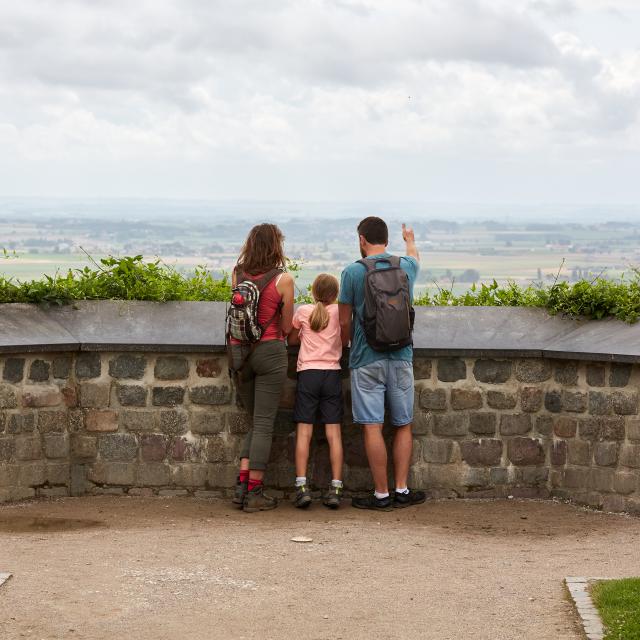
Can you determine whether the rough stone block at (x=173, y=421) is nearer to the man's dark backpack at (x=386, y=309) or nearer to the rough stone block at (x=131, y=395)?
the rough stone block at (x=131, y=395)

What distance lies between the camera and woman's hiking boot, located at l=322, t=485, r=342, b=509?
305 inches

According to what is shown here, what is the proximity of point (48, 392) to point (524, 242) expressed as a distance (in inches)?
2066

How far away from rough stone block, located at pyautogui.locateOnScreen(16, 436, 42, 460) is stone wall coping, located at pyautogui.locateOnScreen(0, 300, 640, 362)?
0.61m

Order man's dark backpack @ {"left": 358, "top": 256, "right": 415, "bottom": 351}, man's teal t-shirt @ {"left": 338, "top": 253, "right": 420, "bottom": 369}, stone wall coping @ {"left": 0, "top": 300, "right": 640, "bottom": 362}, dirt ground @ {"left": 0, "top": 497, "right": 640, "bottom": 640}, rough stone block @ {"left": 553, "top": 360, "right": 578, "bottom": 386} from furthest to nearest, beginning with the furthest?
rough stone block @ {"left": 553, "top": 360, "right": 578, "bottom": 386} → stone wall coping @ {"left": 0, "top": 300, "right": 640, "bottom": 362} → man's teal t-shirt @ {"left": 338, "top": 253, "right": 420, "bottom": 369} → man's dark backpack @ {"left": 358, "top": 256, "right": 415, "bottom": 351} → dirt ground @ {"left": 0, "top": 497, "right": 640, "bottom": 640}

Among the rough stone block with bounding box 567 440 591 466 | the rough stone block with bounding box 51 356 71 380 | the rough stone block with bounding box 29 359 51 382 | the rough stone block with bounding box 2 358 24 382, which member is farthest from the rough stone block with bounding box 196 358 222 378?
the rough stone block with bounding box 567 440 591 466

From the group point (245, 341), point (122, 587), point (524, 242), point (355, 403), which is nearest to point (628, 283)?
point (355, 403)

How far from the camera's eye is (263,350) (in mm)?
7547

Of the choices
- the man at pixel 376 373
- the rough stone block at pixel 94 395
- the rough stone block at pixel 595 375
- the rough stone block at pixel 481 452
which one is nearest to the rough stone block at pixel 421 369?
the man at pixel 376 373

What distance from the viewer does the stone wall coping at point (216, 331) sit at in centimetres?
780

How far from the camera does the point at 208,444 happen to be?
805 cm

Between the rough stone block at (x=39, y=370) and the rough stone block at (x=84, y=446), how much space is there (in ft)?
1.52

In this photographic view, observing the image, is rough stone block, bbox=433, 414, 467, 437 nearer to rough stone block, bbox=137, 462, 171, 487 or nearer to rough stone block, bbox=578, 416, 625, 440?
rough stone block, bbox=578, 416, 625, 440

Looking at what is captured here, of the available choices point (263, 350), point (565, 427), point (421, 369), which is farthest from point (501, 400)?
point (263, 350)

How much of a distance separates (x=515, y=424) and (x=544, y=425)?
0.63 feet
